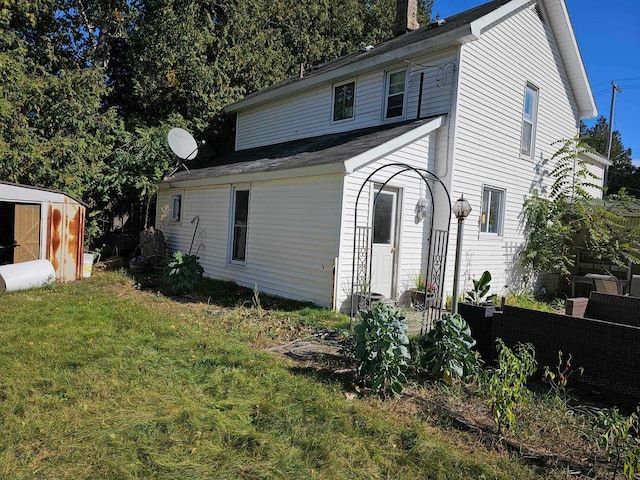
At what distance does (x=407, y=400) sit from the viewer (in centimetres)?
410

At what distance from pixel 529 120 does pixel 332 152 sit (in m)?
6.44

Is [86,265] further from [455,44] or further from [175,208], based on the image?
[455,44]

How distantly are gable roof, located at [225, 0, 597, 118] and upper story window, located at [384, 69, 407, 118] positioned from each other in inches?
14.2

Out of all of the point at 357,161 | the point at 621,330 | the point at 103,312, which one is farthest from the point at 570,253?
the point at 103,312

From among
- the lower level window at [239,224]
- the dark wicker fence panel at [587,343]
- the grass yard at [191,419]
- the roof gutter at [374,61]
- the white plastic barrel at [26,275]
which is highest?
the roof gutter at [374,61]

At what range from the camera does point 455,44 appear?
355 inches

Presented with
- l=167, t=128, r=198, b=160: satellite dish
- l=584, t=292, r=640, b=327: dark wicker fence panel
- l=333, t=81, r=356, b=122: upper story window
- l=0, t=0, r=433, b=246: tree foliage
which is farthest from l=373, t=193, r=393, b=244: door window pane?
l=0, t=0, r=433, b=246: tree foliage

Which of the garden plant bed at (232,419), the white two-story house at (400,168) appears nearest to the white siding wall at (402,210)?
the white two-story house at (400,168)

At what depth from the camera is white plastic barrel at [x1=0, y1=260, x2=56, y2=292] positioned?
8211 mm

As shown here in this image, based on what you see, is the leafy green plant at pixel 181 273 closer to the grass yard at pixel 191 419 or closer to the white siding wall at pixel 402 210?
the grass yard at pixel 191 419

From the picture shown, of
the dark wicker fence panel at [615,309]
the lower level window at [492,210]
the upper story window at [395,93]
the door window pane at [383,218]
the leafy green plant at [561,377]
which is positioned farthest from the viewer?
the lower level window at [492,210]

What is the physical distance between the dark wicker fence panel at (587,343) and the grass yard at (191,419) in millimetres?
1786

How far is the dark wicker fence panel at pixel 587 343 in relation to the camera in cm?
407

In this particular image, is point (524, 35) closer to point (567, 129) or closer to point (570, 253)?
point (567, 129)
